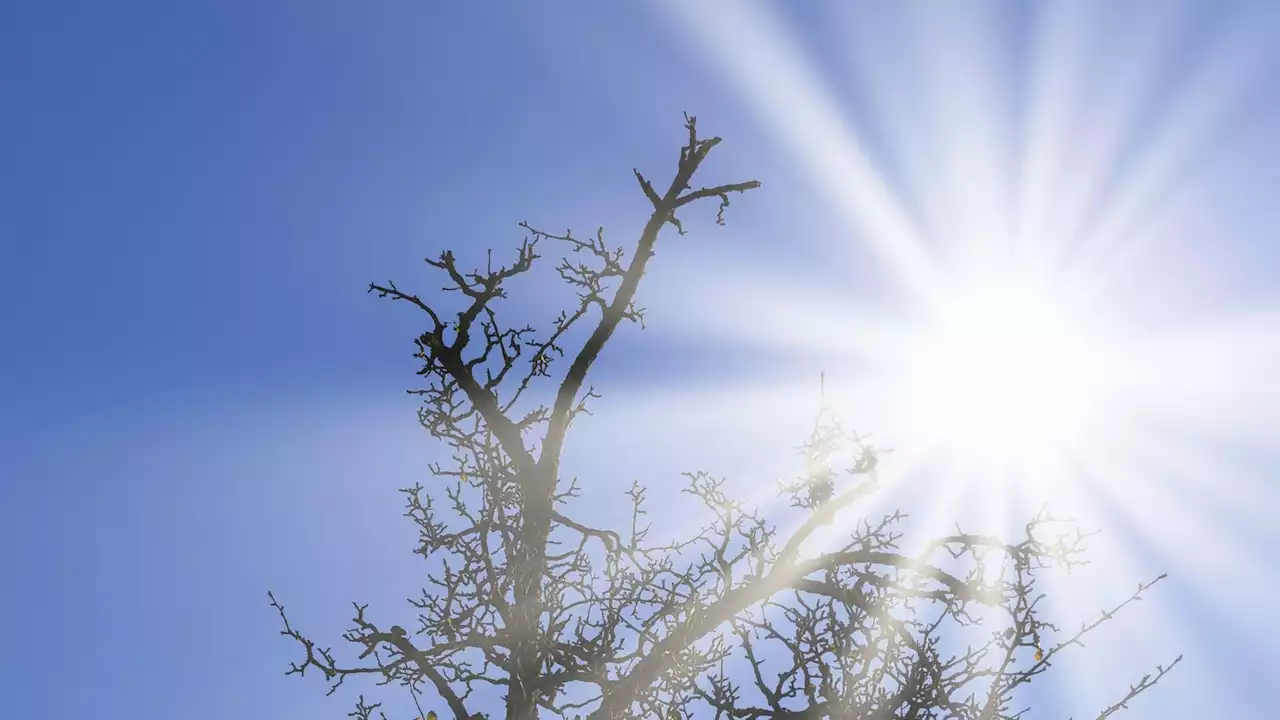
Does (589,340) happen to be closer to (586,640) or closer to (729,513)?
(729,513)

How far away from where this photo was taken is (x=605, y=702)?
7062mm

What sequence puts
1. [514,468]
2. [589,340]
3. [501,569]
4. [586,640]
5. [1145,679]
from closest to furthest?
[1145,679]
[586,640]
[501,569]
[514,468]
[589,340]

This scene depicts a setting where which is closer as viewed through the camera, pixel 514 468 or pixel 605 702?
pixel 605 702

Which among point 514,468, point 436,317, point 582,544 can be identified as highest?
point 436,317

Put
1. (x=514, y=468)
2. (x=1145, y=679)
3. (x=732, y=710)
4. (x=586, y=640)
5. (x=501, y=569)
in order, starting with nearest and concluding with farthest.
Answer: (x=1145, y=679) → (x=732, y=710) → (x=586, y=640) → (x=501, y=569) → (x=514, y=468)

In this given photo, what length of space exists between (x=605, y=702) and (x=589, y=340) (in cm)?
373

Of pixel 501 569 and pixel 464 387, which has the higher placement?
pixel 464 387

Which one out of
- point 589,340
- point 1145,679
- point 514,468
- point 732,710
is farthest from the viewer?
point 589,340

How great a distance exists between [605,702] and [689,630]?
0.97 m

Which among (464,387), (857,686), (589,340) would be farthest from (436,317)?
(857,686)

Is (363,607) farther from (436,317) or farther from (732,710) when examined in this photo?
(732,710)

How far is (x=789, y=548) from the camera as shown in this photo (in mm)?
7973

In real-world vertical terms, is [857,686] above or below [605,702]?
below

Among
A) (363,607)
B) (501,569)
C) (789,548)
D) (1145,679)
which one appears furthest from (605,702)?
(1145,679)
